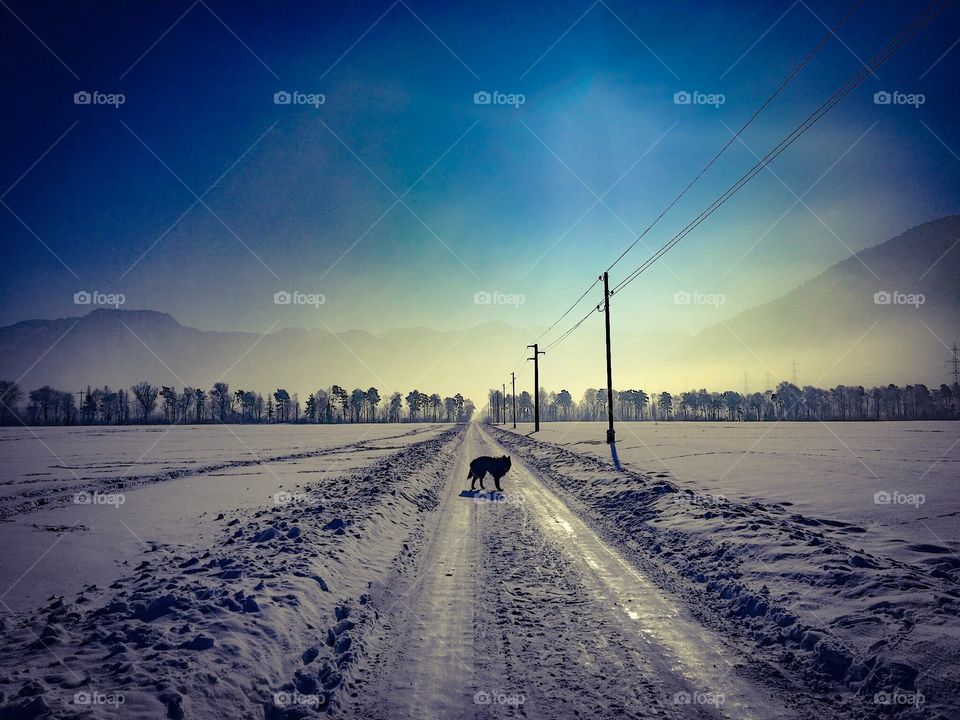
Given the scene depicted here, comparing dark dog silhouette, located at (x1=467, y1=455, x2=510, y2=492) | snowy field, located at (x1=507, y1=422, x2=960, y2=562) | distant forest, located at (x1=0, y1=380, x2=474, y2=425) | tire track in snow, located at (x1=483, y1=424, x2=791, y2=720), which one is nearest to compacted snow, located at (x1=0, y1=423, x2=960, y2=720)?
tire track in snow, located at (x1=483, y1=424, x2=791, y2=720)

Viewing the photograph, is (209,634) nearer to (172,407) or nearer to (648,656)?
(648,656)

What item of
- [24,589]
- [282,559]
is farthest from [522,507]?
[24,589]

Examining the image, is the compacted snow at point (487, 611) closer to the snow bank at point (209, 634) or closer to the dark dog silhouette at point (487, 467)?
the snow bank at point (209, 634)

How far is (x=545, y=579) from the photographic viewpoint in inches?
265

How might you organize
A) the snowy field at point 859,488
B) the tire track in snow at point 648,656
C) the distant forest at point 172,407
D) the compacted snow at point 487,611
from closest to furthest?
the tire track in snow at point 648,656, the compacted snow at point 487,611, the snowy field at point 859,488, the distant forest at point 172,407

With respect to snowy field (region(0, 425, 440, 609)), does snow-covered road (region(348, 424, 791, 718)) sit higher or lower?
higher

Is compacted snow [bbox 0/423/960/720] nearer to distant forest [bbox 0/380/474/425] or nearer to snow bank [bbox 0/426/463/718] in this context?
snow bank [bbox 0/426/463/718]

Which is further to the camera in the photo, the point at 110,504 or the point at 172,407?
the point at 172,407

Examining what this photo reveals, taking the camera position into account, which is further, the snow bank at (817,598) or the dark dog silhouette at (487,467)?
the dark dog silhouette at (487,467)

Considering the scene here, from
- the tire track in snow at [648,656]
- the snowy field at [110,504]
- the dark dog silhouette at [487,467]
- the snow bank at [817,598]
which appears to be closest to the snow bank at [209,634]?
the snowy field at [110,504]

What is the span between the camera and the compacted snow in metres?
3.88

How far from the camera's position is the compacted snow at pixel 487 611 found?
3881 millimetres

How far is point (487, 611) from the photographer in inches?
222

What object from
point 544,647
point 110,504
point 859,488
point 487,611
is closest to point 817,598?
point 544,647
